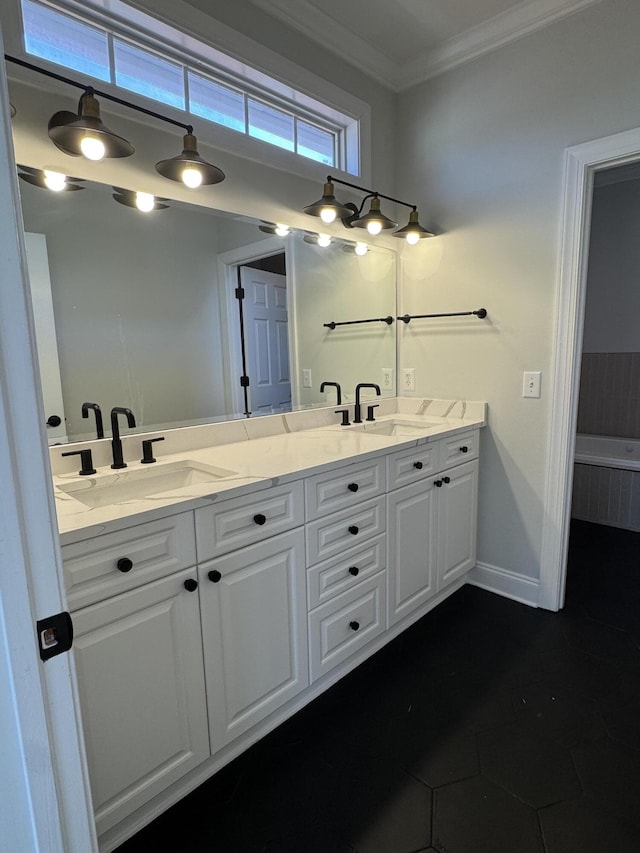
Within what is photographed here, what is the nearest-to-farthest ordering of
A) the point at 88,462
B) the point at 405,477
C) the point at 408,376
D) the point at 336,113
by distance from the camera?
the point at 88,462 < the point at 405,477 < the point at 336,113 < the point at 408,376

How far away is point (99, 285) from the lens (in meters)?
1.64

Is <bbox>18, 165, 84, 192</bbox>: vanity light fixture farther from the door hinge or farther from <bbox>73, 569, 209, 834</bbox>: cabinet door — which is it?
the door hinge

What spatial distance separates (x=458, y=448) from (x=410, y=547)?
56 cm

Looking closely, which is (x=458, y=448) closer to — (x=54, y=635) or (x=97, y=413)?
(x=97, y=413)

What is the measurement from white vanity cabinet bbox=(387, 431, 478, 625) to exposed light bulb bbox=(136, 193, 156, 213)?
4.22ft

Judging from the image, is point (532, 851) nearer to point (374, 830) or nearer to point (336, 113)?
point (374, 830)

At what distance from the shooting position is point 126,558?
1.14 m

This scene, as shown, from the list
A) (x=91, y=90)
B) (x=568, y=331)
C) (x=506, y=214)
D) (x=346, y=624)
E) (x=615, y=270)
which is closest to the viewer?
(x=91, y=90)

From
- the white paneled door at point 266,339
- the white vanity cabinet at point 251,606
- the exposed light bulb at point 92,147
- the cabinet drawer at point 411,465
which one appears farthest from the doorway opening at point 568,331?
the exposed light bulb at point 92,147

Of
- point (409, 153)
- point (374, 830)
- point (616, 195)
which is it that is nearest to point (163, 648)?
point (374, 830)

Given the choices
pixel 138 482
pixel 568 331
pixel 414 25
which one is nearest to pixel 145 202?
pixel 138 482

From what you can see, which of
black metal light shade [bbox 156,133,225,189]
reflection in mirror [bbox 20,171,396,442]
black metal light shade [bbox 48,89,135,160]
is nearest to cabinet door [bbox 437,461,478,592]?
reflection in mirror [bbox 20,171,396,442]

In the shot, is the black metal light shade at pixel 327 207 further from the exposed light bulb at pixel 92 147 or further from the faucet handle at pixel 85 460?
the faucet handle at pixel 85 460

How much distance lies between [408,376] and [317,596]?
1507 mm
